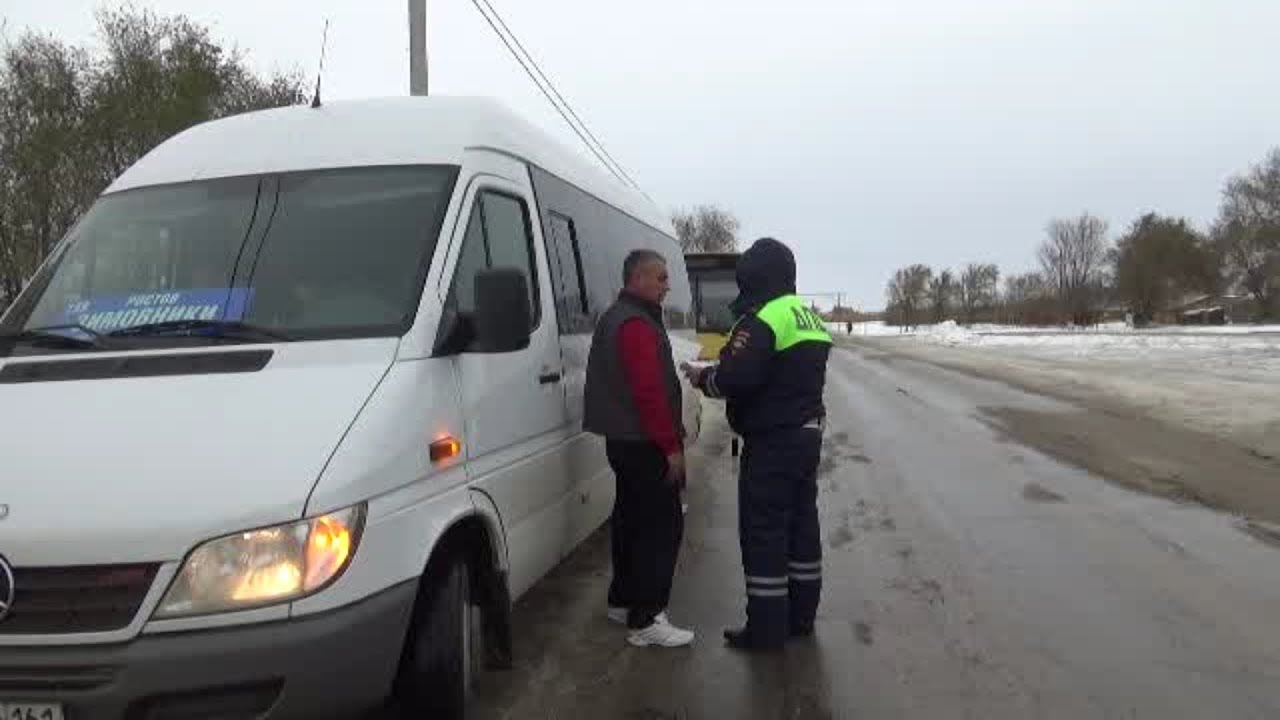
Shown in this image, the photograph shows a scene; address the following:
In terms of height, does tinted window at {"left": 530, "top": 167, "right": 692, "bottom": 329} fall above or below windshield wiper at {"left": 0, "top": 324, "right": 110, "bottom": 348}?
above

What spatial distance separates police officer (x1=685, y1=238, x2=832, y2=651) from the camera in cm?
542

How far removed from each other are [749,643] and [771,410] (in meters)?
1.22

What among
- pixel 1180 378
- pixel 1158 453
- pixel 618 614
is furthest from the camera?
pixel 1180 378

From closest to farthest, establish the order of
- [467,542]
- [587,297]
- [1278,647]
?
[467,542] < [1278,647] < [587,297]

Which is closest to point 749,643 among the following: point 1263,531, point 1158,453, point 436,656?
point 436,656

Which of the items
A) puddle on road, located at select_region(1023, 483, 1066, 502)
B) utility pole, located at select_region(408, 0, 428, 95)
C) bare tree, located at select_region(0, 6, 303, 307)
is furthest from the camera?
bare tree, located at select_region(0, 6, 303, 307)

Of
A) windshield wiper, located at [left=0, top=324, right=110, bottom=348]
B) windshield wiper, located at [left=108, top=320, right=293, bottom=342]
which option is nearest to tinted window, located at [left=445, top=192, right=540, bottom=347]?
windshield wiper, located at [left=108, top=320, right=293, bottom=342]

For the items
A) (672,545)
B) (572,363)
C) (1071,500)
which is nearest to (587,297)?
(572,363)

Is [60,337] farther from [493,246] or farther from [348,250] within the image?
[493,246]

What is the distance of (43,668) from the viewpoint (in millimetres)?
3150

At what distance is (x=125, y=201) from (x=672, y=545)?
3.18 metres

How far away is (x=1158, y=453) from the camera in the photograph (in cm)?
1221

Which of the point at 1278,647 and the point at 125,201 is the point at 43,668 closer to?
the point at 125,201

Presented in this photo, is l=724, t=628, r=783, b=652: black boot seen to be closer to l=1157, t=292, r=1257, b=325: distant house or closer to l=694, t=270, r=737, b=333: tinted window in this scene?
l=694, t=270, r=737, b=333: tinted window
